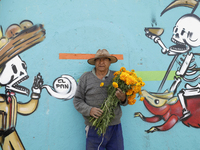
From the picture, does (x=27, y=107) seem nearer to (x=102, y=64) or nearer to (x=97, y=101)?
(x=97, y=101)

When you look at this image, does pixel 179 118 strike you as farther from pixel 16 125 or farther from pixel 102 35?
pixel 16 125

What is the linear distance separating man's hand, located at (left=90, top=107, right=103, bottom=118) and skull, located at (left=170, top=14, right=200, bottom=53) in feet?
6.86

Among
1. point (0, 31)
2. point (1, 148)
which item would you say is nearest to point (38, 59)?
point (0, 31)

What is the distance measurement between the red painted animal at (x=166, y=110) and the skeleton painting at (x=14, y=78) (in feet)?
6.45

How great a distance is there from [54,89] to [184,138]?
8.90 ft

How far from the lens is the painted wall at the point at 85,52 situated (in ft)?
7.43

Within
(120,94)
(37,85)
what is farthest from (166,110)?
(37,85)

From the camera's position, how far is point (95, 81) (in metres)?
2.04

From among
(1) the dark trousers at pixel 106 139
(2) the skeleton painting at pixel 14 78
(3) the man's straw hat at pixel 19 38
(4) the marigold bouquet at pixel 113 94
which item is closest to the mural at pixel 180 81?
(1) the dark trousers at pixel 106 139

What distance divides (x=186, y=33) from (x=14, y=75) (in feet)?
11.4

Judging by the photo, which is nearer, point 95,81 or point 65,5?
point 95,81

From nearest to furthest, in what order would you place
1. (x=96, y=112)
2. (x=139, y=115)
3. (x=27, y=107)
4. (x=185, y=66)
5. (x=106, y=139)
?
1. (x=96, y=112)
2. (x=106, y=139)
3. (x=27, y=107)
4. (x=139, y=115)
5. (x=185, y=66)

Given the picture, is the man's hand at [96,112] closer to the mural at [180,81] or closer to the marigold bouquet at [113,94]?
the marigold bouquet at [113,94]

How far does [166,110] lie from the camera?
268cm
